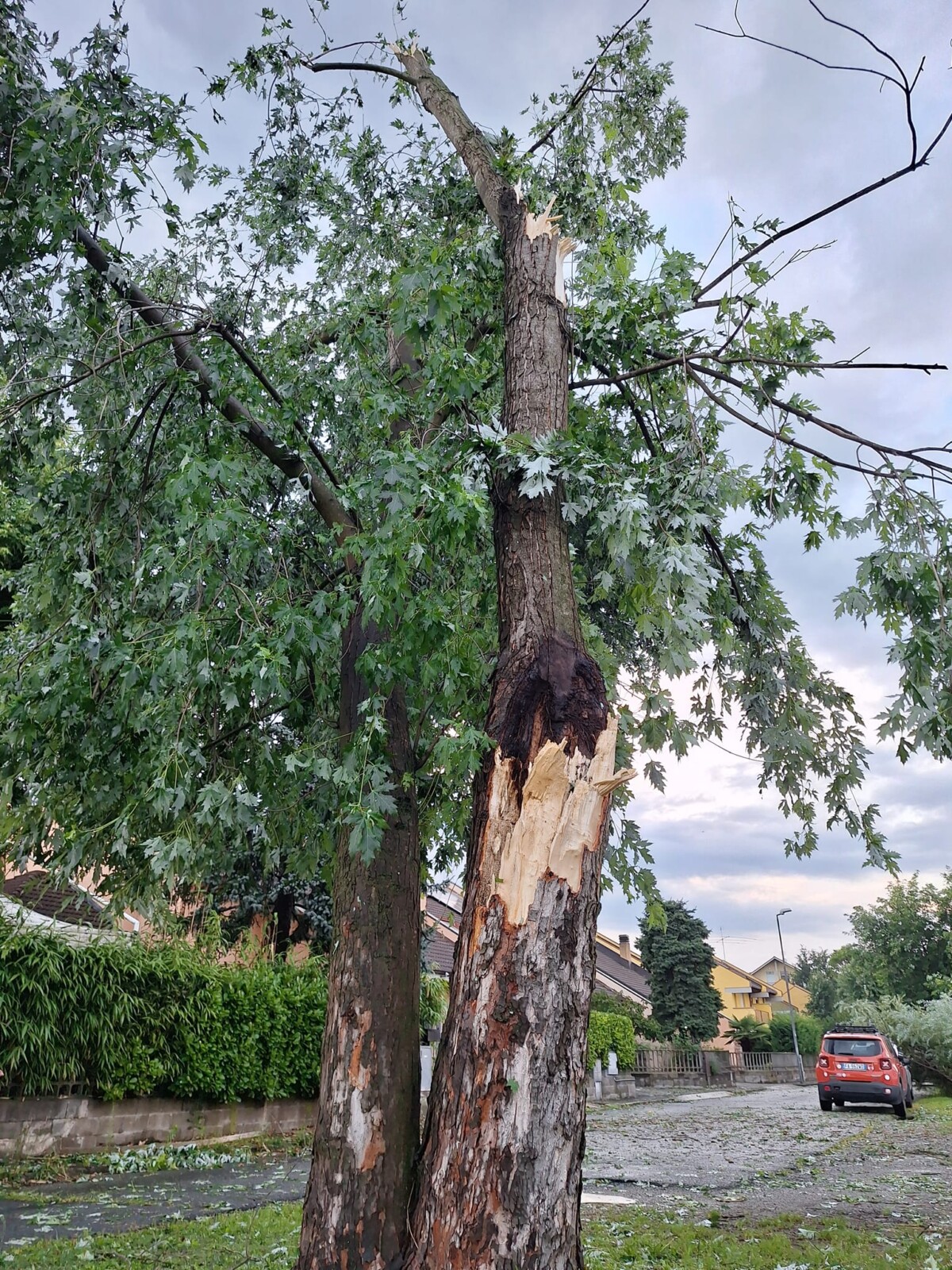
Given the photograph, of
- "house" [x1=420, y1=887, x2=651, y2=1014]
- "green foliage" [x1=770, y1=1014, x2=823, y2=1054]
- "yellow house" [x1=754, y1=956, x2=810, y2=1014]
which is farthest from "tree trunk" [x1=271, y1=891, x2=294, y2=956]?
"yellow house" [x1=754, y1=956, x2=810, y2=1014]

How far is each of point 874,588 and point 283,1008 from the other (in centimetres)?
979

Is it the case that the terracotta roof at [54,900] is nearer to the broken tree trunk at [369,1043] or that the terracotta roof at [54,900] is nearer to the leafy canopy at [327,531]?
the leafy canopy at [327,531]

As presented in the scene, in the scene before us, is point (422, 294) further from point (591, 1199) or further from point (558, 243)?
point (591, 1199)

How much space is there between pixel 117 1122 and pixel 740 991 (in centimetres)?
7322

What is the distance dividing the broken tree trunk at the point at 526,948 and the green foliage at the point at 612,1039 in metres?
23.0

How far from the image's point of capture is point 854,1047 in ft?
60.0

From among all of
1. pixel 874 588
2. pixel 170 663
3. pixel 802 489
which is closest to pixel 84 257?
pixel 170 663

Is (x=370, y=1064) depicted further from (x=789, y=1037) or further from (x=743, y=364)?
(x=789, y=1037)

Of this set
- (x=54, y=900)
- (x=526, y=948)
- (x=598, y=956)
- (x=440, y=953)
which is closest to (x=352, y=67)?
(x=526, y=948)

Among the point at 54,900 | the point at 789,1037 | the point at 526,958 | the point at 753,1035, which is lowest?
the point at 789,1037

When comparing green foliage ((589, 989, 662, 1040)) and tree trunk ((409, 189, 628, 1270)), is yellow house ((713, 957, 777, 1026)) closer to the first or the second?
green foliage ((589, 989, 662, 1040))

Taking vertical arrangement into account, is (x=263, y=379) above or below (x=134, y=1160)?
above

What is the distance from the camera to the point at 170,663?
177 inches

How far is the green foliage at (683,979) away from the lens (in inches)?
1483
